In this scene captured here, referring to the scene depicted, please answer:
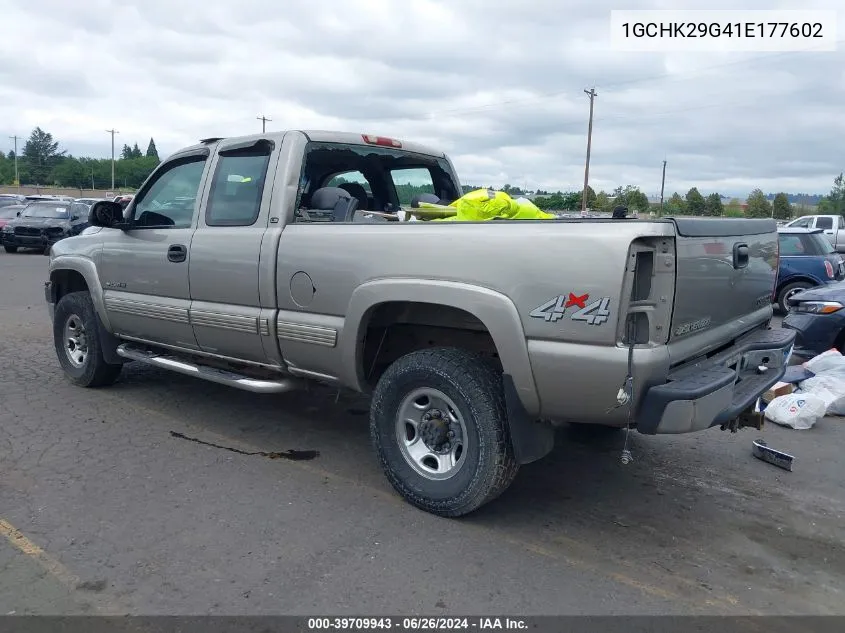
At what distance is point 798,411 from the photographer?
5.64m

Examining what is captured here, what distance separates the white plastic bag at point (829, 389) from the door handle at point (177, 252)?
515cm

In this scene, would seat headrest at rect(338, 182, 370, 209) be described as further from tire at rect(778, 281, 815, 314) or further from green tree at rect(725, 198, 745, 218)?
tire at rect(778, 281, 815, 314)

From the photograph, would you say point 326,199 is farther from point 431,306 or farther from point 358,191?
point 431,306

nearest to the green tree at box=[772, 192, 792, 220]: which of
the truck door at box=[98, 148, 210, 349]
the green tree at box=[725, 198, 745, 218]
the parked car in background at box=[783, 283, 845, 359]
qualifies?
the green tree at box=[725, 198, 745, 218]

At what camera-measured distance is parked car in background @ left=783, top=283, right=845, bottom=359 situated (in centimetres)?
729

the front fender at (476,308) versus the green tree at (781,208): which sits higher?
the green tree at (781,208)

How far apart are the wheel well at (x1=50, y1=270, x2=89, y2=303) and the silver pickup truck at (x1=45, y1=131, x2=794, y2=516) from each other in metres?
0.58

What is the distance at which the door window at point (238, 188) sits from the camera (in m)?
4.59

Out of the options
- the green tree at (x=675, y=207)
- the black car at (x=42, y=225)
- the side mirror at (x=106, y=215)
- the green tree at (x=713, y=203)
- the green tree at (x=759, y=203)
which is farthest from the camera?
the green tree at (x=759, y=203)

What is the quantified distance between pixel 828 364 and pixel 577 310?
4331 mm

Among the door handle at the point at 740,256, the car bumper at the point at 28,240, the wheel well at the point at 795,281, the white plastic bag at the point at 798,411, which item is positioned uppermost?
the door handle at the point at 740,256

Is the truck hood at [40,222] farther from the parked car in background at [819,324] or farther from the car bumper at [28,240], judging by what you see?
the parked car in background at [819,324]

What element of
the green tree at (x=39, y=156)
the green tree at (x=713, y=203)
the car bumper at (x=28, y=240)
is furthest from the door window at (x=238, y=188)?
the green tree at (x=39, y=156)
